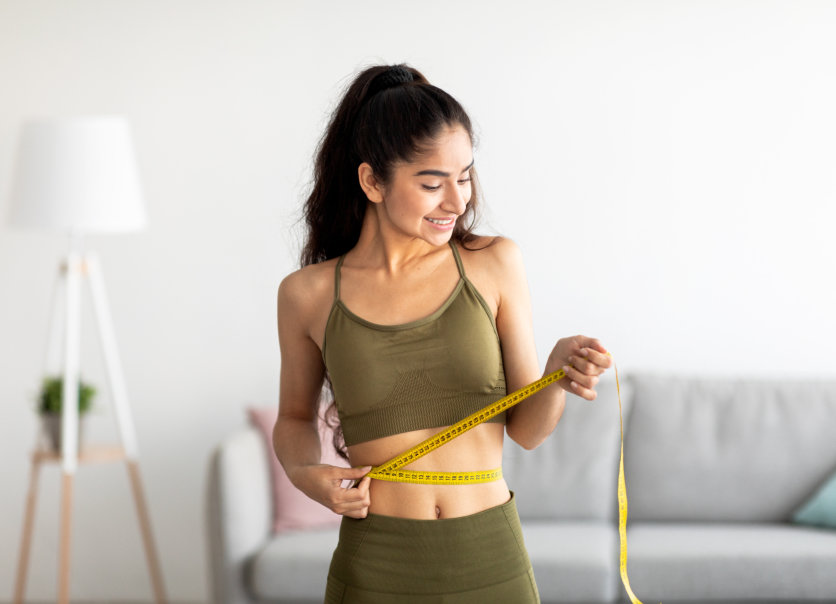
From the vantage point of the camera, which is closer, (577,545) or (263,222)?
(577,545)

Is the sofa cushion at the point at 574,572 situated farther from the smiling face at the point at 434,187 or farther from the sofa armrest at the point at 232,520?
the smiling face at the point at 434,187

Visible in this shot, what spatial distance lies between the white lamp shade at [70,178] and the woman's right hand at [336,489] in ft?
8.69

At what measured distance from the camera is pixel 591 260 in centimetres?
443

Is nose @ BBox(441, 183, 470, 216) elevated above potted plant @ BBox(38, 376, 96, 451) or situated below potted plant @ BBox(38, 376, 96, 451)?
above

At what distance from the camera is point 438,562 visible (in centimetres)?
153

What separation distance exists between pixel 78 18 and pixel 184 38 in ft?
1.67

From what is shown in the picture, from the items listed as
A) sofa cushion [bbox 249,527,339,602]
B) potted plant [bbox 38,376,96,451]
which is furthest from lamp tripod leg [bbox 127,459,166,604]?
sofa cushion [bbox 249,527,339,602]

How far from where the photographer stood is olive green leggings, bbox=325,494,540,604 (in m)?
1.52

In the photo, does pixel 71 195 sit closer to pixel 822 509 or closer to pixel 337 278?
pixel 337 278

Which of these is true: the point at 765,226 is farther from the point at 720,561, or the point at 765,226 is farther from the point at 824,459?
the point at 720,561

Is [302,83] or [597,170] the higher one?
[302,83]

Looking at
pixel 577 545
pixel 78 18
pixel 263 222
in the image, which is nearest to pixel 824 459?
pixel 577 545

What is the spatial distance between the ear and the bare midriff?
1.26ft

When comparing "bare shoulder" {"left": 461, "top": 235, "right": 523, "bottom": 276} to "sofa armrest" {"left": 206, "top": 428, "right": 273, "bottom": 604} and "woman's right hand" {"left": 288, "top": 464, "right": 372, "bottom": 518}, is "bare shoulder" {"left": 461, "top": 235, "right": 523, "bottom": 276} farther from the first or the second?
"sofa armrest" {"left": 206, "top": 428, "right": 273, "bottom": 604}
